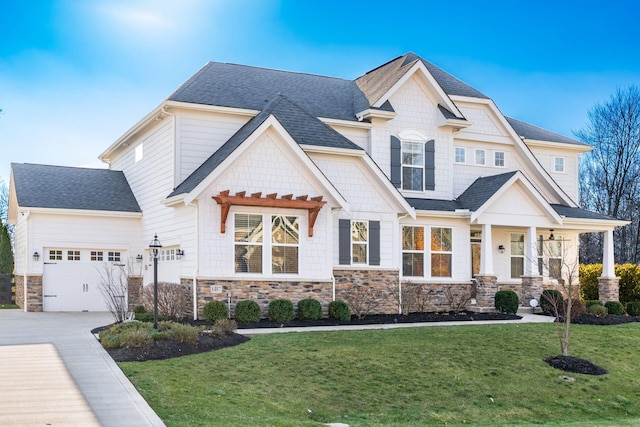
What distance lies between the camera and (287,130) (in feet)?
69.6

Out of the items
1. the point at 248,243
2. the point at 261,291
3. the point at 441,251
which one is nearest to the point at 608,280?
the point at 441,251

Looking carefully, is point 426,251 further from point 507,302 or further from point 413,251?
point 507,302

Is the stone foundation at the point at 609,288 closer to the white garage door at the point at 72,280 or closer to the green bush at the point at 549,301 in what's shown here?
the green bush at the point at 549,301

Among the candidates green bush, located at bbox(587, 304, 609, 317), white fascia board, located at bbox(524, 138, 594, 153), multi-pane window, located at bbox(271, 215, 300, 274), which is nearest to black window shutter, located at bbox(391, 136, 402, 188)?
multi-pane window, located at bbox(271, 215, 300, 274)

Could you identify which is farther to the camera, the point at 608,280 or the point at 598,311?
the point at 608,280

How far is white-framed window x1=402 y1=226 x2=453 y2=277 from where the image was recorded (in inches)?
931

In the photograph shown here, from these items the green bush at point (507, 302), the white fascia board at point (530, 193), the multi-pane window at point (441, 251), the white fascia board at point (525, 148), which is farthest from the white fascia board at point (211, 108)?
the green bush at point (507, 302)

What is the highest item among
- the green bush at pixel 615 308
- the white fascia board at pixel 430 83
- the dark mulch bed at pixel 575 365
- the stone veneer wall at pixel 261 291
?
the white fascia board at pixel 430 83

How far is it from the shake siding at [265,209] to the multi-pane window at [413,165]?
5.37m

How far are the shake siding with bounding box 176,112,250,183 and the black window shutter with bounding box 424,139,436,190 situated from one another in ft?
22.4

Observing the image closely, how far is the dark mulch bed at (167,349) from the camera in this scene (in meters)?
13.2

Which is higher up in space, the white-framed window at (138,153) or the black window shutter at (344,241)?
the white-framed window at (138,153)

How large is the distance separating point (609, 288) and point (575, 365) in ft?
39.7

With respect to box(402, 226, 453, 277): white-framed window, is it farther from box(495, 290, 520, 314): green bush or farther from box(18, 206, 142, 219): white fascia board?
box(18, 206, 142, 219): white fascia board
